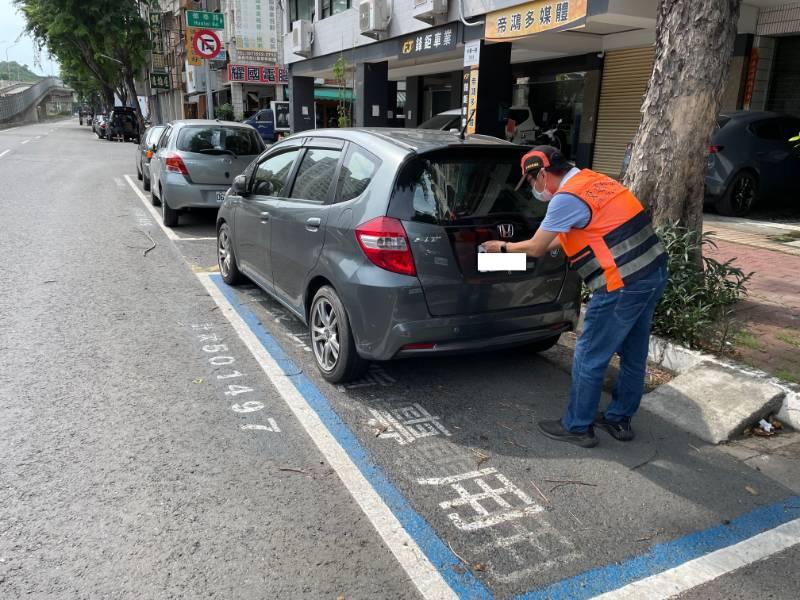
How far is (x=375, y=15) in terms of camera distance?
17.7m

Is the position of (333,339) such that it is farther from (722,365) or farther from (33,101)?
(33,101)

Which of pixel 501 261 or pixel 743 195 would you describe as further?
pixel 743 195

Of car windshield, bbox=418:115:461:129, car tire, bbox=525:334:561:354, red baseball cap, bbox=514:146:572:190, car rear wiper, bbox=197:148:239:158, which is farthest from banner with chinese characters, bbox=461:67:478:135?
red baseball cap, bbox=514:146:572:190

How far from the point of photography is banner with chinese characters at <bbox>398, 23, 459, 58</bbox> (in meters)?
15.6

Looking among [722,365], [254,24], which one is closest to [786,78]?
[722,365]

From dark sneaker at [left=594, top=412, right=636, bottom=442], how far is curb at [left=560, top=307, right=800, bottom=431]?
0.45 metres

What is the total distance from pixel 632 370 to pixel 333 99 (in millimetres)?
34784

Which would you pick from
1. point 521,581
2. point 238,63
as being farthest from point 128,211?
point 238,63

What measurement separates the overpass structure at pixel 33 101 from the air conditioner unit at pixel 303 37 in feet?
173

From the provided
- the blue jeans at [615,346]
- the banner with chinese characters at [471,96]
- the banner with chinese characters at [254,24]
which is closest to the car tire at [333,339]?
the blue jeans at [615,346]

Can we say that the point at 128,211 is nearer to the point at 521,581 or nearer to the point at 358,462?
the point at 358,462

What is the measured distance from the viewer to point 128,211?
38.6ft

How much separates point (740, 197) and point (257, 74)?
32.9 metres

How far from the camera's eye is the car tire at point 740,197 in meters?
10.5
